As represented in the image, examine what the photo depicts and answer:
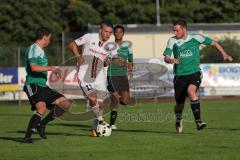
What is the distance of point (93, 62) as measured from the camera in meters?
13.9

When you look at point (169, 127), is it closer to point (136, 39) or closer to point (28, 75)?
point (28, 75)

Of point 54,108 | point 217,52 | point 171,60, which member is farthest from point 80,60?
point 217,52

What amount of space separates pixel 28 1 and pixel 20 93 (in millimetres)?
26761

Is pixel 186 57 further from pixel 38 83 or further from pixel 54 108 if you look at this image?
pixel 38 83

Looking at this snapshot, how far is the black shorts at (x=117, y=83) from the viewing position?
15961 mm

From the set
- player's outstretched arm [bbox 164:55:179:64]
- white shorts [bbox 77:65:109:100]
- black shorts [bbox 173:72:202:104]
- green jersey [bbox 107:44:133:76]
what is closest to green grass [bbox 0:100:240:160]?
black shorts [bbox 173:72:202:104]

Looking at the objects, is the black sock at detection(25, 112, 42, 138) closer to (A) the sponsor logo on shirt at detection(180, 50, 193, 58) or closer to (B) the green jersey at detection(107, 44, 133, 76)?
(A) the sponsor logo on shirt at detection(180, 50, 193, 58)

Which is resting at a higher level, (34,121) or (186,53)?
(186,53)

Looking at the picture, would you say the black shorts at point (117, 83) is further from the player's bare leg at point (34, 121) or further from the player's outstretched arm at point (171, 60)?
the player's bare leg at point (34, 121)

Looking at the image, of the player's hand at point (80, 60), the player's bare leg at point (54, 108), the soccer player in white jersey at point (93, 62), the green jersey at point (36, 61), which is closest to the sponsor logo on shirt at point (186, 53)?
the soccer player in white jersey at point (93, 62)

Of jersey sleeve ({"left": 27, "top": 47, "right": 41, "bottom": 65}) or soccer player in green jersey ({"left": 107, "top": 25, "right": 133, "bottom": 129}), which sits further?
soccer player in green jersey ({"left": 107, "top": 25, "right": 133, "bottom": 129})

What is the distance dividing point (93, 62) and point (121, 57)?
226cm

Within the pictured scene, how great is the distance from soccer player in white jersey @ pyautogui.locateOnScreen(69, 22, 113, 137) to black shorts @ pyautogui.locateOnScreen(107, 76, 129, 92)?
184 cm

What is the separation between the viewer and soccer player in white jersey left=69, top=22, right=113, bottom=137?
13.5m
